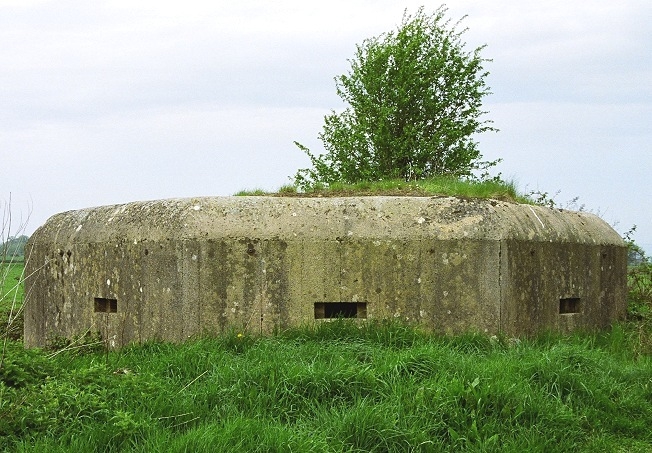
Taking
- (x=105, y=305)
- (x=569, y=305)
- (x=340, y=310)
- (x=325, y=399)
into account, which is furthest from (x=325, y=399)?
(x=569, y=305)

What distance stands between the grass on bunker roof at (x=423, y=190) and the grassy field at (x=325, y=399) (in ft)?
5.89

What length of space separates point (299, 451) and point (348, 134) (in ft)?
38.6

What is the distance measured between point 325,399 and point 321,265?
5.80ft

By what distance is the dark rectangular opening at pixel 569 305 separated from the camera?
7.20m

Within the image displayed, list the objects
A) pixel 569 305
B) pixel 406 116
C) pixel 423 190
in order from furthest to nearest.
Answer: pixel 406 116 < pixel 423 190 < pixel 569 305

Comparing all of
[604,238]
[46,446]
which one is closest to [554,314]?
[604,238]

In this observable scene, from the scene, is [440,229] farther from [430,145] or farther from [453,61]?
[453,61]

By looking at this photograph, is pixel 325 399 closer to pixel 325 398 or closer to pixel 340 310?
pixel 325 398

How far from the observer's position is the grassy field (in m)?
4.16

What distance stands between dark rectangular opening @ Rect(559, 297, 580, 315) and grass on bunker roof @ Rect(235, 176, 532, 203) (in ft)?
3.62

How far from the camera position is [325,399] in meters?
4.72

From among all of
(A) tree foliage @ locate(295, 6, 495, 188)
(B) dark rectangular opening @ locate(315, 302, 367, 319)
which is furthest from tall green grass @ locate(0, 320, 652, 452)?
(A) tree foliage @ locate(295, 6, 495, 188)

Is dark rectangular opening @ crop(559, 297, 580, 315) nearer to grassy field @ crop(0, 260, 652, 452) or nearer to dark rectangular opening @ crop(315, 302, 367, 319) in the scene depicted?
grassy field @ crop(0, 260, 652, 452)

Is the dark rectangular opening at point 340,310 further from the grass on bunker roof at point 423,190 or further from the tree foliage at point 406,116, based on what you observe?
the tree foliage at point 406,116
